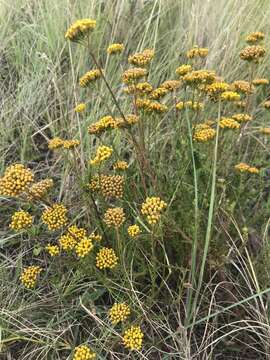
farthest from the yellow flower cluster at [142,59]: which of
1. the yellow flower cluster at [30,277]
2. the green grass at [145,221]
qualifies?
the yellow flower cluster at [30,277]

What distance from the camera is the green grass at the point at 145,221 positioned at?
1.36 meters

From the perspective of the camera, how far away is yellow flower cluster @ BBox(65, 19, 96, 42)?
1219 millimetres

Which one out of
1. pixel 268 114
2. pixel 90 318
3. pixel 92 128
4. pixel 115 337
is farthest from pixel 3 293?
pixel 268 114

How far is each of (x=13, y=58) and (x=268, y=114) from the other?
4.44ft

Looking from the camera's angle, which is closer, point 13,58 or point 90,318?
point 90,318

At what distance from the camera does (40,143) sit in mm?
A: 2168

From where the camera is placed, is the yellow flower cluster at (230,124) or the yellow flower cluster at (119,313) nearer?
the yellow flower cluster at (119,313)

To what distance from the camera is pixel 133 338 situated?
1213 mm

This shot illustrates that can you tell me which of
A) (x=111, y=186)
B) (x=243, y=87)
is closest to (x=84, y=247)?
(x=111, y=186)

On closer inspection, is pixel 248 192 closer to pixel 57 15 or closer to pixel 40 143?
pixel 40 143

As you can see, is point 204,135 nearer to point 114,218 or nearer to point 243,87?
point 243,87

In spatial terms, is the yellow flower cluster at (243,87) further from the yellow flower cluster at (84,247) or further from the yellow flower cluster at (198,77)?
the yellow flower cluster at (84,247)

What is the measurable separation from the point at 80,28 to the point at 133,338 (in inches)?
32.4

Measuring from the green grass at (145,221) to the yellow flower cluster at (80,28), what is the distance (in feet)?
0.89
